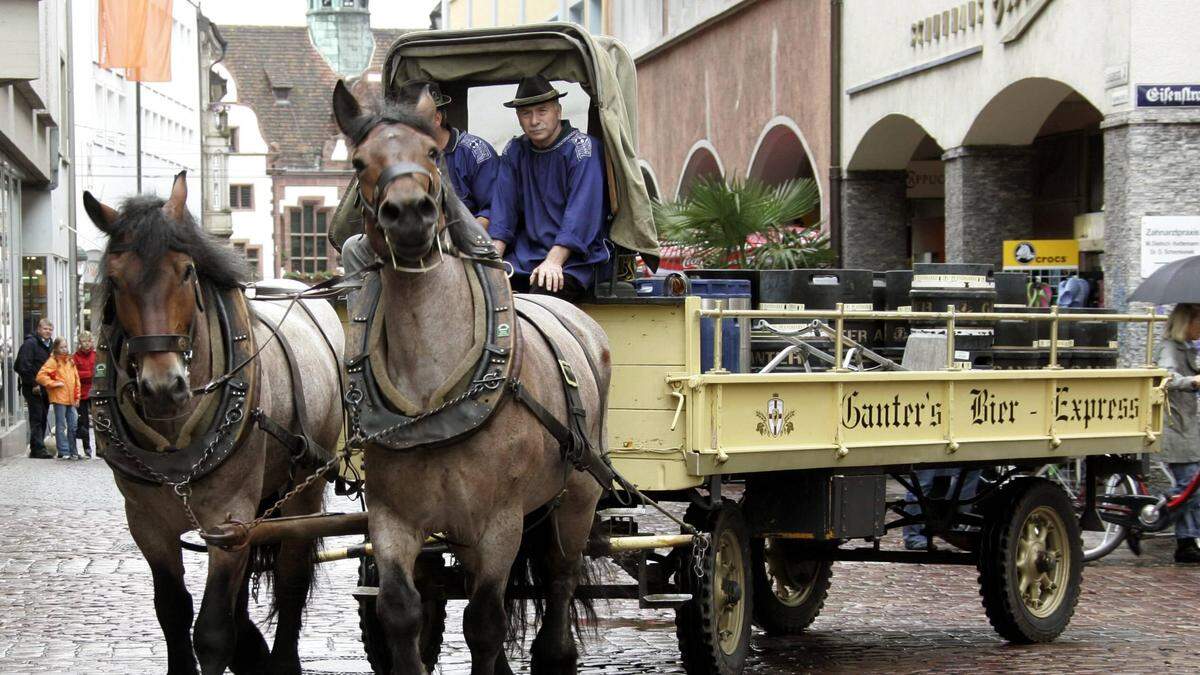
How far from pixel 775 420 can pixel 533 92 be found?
1.78m

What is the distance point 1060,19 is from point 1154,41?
1760 mm

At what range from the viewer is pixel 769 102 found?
91.8ft

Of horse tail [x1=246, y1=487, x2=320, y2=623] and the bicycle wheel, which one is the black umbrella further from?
horse tail [x1=246, y1=487, x2=320, y2=623]

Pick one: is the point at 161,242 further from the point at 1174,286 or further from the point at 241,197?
the point at 241,197

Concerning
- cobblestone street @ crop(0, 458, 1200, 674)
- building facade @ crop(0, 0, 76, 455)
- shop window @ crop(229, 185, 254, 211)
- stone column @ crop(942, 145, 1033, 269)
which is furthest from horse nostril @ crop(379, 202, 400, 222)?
shop window @ crop(229, 185, 254, 211)

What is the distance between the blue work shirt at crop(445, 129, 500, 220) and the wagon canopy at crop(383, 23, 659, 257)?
364mm

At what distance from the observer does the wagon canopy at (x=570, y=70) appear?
8.34m

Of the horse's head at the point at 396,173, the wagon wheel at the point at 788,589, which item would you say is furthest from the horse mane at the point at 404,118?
the wagon wheel at the point at 788,589


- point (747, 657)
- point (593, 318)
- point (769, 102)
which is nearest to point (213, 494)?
point (593, 318)

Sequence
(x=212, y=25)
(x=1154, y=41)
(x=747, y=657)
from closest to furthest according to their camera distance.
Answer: (x=747, y=657) → (x=1154, y=41) → (x=212, y=25)

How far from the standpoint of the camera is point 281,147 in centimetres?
9738

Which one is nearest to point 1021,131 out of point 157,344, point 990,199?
point 990,199

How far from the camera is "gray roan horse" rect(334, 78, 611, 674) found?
613 cm

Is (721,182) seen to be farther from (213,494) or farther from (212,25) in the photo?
(212,25)
